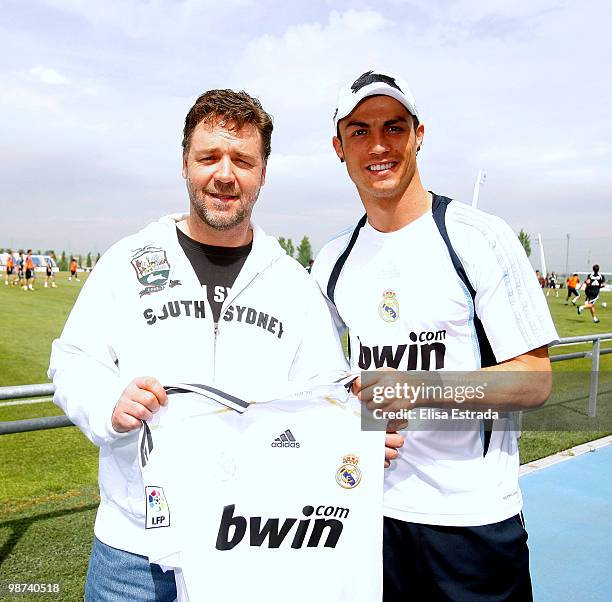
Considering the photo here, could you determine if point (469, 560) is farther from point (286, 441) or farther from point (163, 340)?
point (163, 340)

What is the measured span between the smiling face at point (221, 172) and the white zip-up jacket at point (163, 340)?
0.19m

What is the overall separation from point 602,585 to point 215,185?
3769 mm

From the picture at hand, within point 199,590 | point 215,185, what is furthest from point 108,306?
point 199,590

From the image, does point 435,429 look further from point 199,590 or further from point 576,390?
point 576,390

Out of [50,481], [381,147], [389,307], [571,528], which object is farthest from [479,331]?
[50,481]

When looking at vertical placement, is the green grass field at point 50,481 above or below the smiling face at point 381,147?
below

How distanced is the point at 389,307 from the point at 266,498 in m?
0.85

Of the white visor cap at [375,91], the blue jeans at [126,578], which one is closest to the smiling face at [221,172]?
the white visor cap at [375,91]

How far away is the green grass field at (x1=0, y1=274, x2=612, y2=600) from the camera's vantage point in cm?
358

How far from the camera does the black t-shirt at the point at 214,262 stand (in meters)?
2.24

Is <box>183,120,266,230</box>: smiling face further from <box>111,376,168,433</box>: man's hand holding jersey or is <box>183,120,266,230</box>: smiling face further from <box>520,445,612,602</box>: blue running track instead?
<box>520,445,612,602</box>: blue running track

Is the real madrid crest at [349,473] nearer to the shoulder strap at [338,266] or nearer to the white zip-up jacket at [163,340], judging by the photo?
the white zip-up jacket at [163,340]

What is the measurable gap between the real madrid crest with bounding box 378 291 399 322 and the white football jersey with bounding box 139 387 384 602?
50 cm

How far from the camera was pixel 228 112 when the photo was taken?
2166mm
